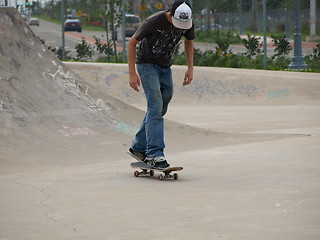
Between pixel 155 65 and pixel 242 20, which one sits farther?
pixel 242 20

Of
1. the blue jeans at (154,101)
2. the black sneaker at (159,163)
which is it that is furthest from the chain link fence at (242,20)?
the black sneaker at (159,163)

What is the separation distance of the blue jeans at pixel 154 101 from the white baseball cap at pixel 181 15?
464 millimetres

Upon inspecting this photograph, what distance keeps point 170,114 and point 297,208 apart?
8314 millimetres

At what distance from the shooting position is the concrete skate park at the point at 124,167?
4.56m

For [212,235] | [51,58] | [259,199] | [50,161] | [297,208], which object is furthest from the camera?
[51,58]

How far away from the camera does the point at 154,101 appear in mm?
6516

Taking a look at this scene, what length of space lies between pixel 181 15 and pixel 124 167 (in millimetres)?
1701

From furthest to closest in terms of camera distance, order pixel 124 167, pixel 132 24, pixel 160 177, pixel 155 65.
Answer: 1. pixel 132 24
2. pixel 124 167
3. pixel 155 65
4. pixel 160 177

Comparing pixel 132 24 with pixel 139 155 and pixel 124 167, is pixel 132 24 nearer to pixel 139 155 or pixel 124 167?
pixel 124 167

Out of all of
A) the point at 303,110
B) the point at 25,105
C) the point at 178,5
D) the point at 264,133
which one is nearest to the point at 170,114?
the point at 303,110

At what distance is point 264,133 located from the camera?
10070 millimetres

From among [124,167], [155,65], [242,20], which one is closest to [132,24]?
[242,20]

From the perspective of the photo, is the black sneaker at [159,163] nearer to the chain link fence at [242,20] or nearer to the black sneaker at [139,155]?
the black sneaker at [139,155]

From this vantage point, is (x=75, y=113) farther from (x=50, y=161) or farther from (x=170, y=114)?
(x=170, y=114)
